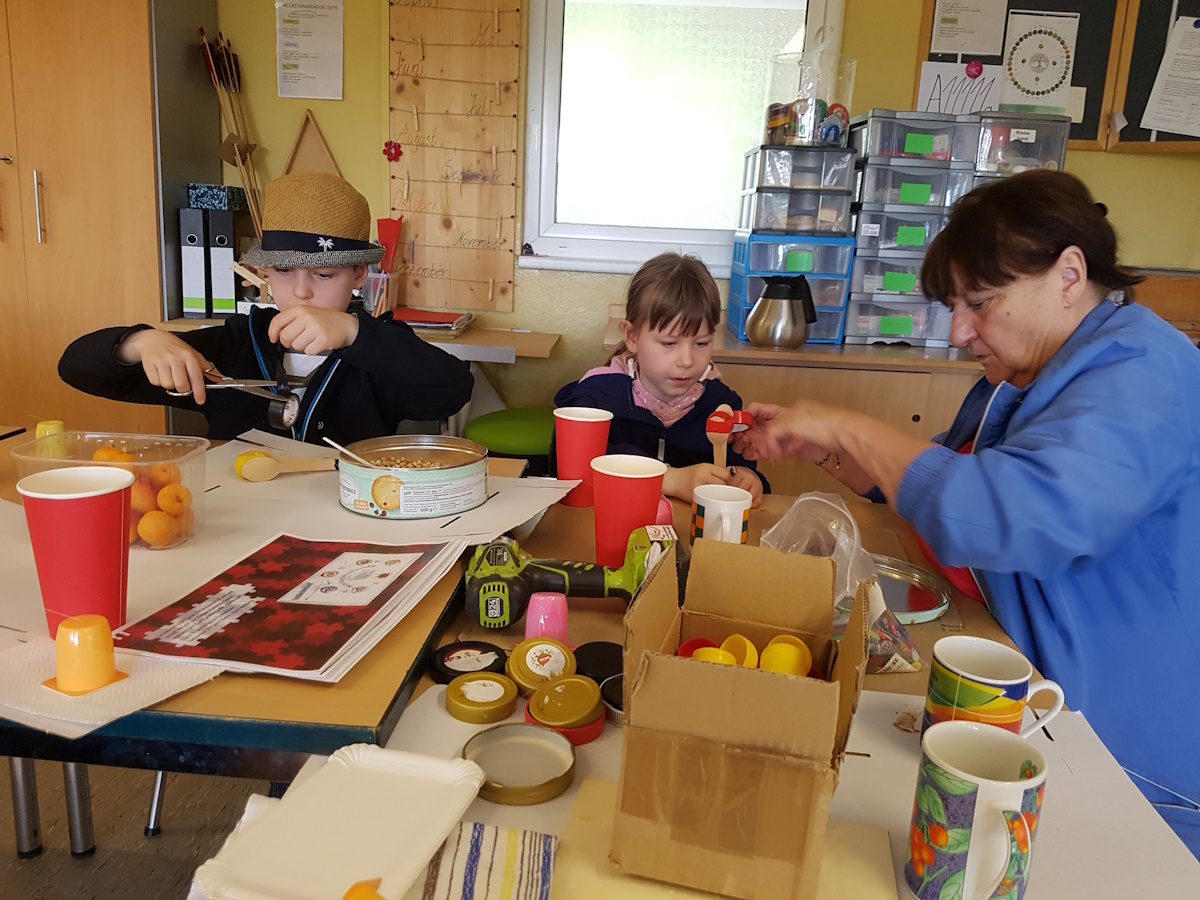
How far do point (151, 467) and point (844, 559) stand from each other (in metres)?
0.82

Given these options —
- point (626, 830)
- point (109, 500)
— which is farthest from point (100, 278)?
point (626, 830)

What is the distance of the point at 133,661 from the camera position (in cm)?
72

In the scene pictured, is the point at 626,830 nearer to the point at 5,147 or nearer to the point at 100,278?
the point at 100,278

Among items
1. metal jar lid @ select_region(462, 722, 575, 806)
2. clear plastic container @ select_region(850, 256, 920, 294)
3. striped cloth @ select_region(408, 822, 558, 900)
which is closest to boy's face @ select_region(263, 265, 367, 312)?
metal jar lid @ select_region(462, 722, 575, 806)

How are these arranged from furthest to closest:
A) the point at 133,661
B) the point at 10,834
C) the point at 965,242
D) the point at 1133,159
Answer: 1. the point at 1133,159
2. the point at 10,834
3. the point at 965,242
4. the point at 133,661

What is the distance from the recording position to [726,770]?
533 mm

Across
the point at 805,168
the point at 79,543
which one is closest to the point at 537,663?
the point at 79,543

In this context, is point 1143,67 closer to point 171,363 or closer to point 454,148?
point 454,148

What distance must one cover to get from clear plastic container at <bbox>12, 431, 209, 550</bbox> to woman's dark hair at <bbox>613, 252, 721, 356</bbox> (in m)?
0.97

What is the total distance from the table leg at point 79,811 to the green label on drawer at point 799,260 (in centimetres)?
233

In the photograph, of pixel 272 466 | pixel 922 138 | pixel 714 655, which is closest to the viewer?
pixel 714 655

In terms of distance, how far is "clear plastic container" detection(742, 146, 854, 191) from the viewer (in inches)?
108

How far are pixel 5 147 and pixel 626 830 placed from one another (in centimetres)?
327

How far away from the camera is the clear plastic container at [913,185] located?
9.09ft
